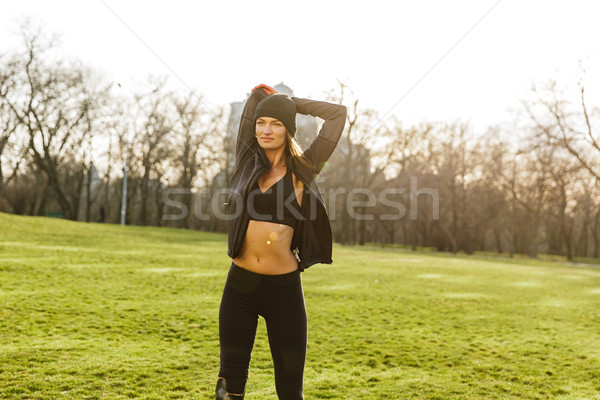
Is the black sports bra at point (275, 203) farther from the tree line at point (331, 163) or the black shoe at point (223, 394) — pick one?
the tree line at point (331, 163)

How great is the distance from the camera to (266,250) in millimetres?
2492

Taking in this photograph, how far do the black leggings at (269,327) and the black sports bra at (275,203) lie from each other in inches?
12.3

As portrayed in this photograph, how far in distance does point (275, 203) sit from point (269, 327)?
0.68 metres

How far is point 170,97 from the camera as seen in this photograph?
4397 cm

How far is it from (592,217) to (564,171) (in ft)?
101

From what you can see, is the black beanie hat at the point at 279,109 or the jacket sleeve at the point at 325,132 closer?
the black beanie hat at the point at 279,109

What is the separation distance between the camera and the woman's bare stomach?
2.49 metres

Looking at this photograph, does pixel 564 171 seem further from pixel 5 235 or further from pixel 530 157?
pixel 5 235

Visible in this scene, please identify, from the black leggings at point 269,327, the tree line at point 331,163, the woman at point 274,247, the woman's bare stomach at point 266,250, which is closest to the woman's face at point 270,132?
the woman at point 274,247

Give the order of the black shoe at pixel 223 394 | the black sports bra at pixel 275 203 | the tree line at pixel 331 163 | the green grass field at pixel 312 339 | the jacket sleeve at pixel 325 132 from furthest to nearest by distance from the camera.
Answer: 1. the tree line at pixel 331 163
2. the green grass field at pixel 312 339
3. the jacket sleeve at pixel 325 132
4. the black sports bra at pixel 275 203
5. the black shoe at pixel 223 394

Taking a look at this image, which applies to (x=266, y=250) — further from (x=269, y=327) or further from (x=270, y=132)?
(x=270, y=132)

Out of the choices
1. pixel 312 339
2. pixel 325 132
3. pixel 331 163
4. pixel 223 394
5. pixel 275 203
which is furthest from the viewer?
pixel 331 163

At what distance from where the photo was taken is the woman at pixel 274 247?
7.98 ft

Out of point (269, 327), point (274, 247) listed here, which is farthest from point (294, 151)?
point (269, 327)
